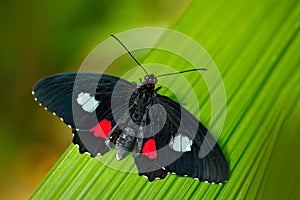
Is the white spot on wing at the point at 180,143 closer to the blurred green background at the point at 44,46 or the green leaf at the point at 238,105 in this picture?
the green leaf at the point at 238,105

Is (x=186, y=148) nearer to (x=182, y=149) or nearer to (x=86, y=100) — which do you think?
(x=182, y=149)

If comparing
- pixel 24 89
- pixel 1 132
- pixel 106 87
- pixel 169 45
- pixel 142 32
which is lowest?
pixel 1 132

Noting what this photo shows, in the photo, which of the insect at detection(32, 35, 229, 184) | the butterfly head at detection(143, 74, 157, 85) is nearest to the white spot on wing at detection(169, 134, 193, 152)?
the insect at detection(32, 35, 229, 184)

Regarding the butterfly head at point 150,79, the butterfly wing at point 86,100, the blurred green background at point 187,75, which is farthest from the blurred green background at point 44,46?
the butterfly head at point 150,79

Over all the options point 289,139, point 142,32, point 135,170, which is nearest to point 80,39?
point 142,32

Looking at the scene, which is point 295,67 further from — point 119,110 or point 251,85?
point 119,110

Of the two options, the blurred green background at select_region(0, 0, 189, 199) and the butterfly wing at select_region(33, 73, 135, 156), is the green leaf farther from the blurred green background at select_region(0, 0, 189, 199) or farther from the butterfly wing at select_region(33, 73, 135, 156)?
the blurred green background at select_region(0, 0, 189, 199)

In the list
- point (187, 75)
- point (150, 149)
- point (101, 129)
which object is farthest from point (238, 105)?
point (101, 129)
